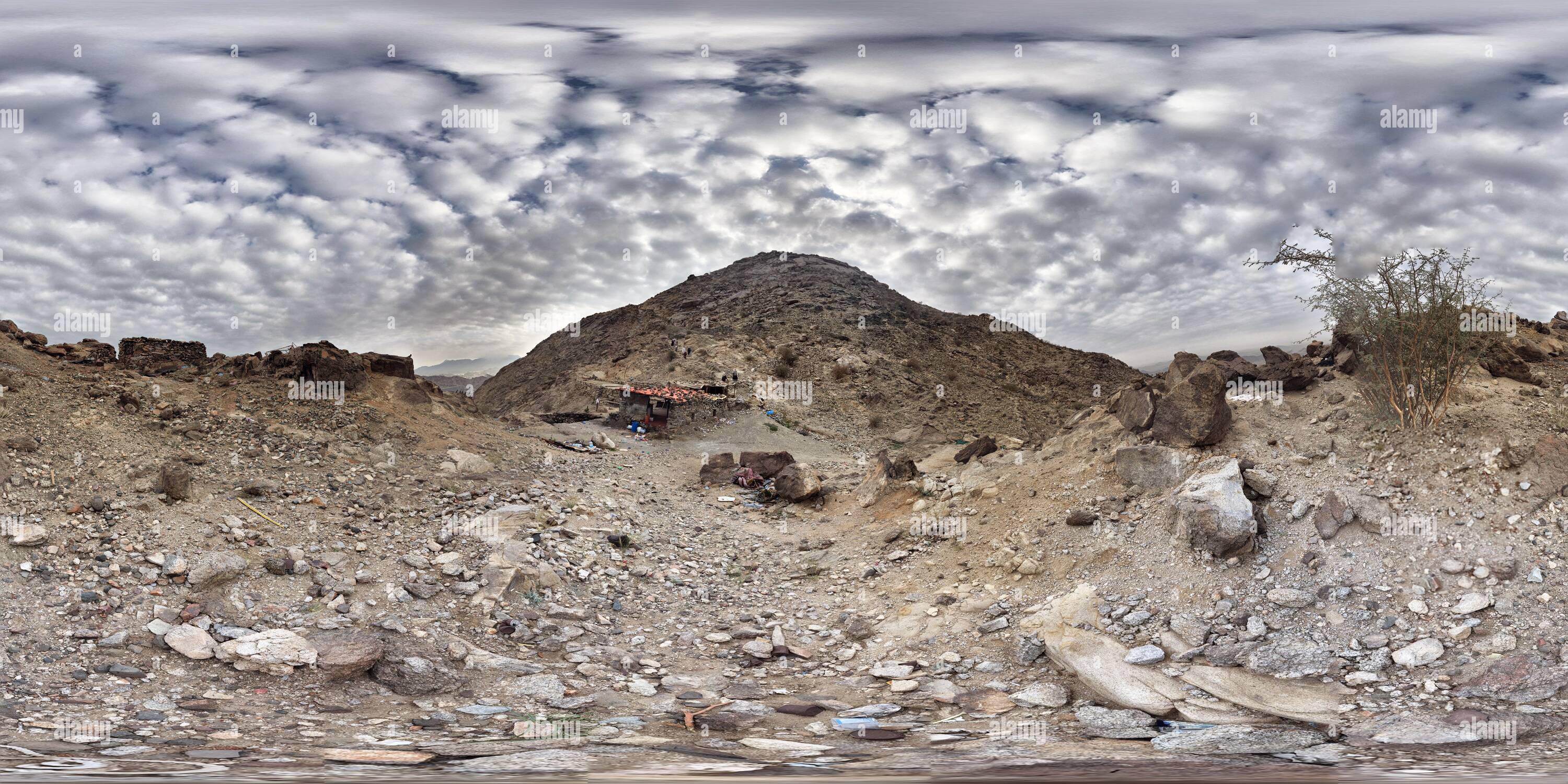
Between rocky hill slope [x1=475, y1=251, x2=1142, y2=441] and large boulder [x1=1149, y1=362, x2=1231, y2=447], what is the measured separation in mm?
22250

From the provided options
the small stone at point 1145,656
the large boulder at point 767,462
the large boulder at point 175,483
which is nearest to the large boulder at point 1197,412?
the small stone at point 1145,656

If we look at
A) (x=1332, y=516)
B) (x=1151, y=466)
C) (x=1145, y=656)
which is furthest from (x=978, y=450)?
(x=1145, y=656)

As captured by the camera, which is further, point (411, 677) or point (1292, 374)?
point (1292, 374)

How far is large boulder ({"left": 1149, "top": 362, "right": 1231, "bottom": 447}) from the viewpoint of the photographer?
10711 millimetres

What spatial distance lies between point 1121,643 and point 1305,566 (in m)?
2.17

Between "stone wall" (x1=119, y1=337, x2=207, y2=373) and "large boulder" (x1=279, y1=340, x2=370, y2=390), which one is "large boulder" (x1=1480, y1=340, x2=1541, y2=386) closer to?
"large boulder" (x1=279, y1=340, x2=370, y2=390)

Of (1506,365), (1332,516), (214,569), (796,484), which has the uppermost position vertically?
(1506,365)

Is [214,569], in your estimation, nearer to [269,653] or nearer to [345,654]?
[269,653]

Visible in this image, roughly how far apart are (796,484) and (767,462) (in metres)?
2.02

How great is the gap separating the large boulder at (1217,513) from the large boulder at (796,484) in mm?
7542

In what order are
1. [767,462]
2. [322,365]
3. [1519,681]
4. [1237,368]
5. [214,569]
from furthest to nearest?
[767,462] → [322,365] → [1237,368] → [214,569] → [1519,681]

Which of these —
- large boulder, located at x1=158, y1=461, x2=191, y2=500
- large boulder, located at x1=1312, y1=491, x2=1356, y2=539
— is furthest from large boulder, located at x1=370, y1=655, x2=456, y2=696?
Result: large boulder, located at x1=1312, y1=491, x2=1356, y2=539

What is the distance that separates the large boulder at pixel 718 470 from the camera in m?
17.5

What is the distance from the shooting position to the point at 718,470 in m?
17.8
